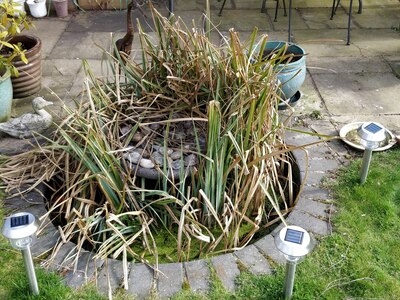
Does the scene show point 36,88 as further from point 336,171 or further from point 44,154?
point 336,171

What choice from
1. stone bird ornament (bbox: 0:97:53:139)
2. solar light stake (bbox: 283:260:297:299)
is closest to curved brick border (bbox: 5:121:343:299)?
solar light stake (bbox: 283:260:297:299)

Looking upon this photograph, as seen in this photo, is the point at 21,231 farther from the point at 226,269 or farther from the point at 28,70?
the point at 28,70

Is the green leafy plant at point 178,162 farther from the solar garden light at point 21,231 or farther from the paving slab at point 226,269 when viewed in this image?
the solar garden light at point 21,231

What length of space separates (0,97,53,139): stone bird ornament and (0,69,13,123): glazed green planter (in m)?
0.14

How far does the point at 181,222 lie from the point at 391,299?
3.14 ft

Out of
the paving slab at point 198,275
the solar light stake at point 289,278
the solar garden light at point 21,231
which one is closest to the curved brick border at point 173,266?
the paving slab at point 198,275

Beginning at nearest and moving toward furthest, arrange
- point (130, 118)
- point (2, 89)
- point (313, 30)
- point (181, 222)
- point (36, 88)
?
point (181, 222) < point (130, 118) < point (2, 89) < point (36, 88) < point (313, 30)

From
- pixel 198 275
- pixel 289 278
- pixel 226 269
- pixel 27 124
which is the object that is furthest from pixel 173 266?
pixel 27 124

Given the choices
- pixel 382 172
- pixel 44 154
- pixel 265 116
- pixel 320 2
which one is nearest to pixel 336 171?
pixel 382 172

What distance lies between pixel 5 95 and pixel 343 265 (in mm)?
2336

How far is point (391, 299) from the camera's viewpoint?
7.57 feet

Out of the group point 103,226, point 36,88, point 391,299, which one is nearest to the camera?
point 391,299

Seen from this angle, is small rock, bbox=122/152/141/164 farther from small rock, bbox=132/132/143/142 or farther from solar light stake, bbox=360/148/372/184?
solar light stake, bbox=360/148/372/184

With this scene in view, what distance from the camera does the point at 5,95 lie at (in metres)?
3.53
